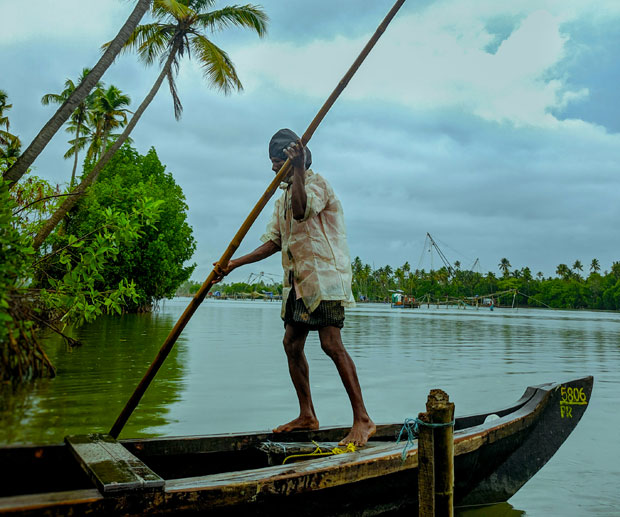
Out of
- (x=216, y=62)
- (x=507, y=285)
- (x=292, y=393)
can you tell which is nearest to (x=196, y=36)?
(x=216, y=62)

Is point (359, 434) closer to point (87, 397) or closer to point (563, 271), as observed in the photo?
point (87, 397)

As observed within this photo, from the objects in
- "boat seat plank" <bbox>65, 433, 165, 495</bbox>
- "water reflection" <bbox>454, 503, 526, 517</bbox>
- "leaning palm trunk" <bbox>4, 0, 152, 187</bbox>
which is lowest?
"water reflection" <bbox>454, 503, 526, 517</bbox>

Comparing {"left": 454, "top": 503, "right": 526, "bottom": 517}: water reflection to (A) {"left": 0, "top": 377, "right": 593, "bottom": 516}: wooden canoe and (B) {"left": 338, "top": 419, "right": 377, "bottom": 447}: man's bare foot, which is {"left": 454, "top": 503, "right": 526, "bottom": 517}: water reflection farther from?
(B) {"left": 338, "top": 419, "right": 377, "bottom": 447}: man's bare foot

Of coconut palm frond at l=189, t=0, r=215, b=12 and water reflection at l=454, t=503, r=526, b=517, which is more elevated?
coconut palm frond at l=189, t=0, r=215, b=12

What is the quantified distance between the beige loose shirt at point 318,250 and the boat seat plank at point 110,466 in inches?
54.8

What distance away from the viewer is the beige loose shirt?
3.49 metres

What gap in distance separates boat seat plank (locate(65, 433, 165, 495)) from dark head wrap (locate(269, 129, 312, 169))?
200cm

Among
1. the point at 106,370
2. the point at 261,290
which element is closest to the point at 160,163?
the point at 106,370

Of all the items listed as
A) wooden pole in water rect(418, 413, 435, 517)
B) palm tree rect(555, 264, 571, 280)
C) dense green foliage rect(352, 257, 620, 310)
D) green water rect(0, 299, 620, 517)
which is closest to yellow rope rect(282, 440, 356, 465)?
wooden pole in water rect(418, 413, 435, 517)

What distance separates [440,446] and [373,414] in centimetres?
394

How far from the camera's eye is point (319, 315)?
11.5 ft

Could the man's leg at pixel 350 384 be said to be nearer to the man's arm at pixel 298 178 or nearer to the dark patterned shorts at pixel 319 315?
the dark patterned shorts at pixel 319 315

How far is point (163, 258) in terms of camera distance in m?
27.7

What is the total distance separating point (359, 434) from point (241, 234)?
4.64 feet
